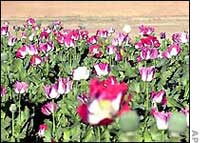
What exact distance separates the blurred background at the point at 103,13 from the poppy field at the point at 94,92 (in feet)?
18.6

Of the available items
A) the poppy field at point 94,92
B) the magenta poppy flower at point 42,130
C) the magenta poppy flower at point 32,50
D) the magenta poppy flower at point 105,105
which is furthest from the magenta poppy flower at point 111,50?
the magenta poppy flower at point 105,105

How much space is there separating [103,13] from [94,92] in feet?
39.7

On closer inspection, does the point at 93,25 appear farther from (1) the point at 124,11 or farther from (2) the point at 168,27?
(1) the point at 124,11

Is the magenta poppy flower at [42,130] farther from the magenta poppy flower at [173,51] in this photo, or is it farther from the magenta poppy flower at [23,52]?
the magenta poppy flower at [173,51]

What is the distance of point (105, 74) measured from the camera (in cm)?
345

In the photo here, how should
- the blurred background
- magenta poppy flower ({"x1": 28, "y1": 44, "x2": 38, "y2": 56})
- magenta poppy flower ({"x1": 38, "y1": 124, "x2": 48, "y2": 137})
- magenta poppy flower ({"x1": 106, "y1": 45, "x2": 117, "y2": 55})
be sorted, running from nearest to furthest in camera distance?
magenta poppy flower ({"x1": 38, "y1": 124, "x2": 48, "y2": 137})
magenta poppy flower ({"x1": 28, "y1": 44, "x2": 38, "y2": 56})
magenta poppy flower ({"x1": 106, "y1": 45, "x2": 117, "y2": 55})
the blurred background

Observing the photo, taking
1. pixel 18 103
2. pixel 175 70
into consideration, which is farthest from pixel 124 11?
pixel 18 103

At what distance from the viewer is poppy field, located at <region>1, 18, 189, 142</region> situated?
5.98 ft

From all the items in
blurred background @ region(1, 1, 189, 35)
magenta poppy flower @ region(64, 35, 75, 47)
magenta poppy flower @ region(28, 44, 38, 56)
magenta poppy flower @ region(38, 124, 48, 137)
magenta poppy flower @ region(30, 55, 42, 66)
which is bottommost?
magenta poppy flower @ region(38, 124, 48, 137)

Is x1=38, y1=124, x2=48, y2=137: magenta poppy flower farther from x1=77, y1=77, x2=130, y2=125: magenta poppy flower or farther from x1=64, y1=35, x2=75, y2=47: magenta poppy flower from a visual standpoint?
x1=64, y1=35, x2=75, y2=47: magenta poppy flower

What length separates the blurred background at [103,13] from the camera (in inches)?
456

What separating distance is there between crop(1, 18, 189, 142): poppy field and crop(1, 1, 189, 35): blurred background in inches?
224

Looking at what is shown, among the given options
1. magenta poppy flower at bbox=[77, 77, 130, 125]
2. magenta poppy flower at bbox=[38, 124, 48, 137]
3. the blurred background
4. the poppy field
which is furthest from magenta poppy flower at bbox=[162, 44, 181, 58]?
the blurred background

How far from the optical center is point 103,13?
45.4 feet
